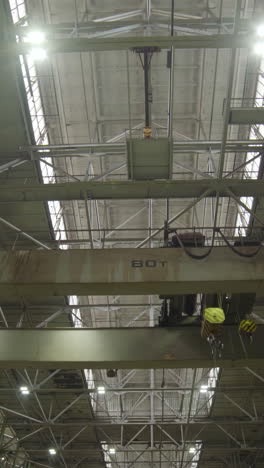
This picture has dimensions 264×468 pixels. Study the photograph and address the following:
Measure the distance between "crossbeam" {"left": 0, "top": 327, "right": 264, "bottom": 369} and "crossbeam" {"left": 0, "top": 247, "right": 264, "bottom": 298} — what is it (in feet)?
7.50

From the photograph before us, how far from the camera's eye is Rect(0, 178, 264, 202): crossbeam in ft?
31.4

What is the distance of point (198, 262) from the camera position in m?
8.84

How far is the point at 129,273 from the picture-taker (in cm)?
875

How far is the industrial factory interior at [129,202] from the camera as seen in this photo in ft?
28.8

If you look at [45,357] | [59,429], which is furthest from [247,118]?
[59,429]

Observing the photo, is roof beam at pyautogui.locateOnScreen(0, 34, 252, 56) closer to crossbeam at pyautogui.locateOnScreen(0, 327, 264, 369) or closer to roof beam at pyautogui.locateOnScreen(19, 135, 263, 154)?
roof beam at pyautogui.locateOnScreen(19, 135, 263, 154)

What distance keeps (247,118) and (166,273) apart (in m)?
4.64

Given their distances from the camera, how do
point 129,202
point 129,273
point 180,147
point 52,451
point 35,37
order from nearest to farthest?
point 129,273 → point 35,37 → point 180,147 → point 129,202 → point 52,451

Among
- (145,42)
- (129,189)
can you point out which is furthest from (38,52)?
(129,189)

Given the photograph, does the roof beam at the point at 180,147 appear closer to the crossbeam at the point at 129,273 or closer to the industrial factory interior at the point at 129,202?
the industrial factory interior at the point at 129,202

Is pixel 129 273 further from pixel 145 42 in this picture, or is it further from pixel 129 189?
pixel 145 42

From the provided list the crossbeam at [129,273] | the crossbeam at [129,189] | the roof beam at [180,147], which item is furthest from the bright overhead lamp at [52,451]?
the roof beam at [180,147]

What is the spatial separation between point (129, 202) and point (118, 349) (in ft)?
31.3

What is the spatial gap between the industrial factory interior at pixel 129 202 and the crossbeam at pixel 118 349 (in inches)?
1.5
